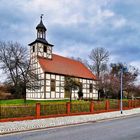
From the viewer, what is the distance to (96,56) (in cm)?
5662

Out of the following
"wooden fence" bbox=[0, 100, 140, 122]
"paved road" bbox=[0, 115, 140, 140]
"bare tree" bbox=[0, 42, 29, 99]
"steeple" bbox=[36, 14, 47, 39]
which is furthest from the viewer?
"steeple" bbox=[36, 14, 47, 39]

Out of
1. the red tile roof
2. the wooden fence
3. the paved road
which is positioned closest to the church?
the red tile roof

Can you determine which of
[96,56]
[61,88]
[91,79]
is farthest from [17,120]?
[96,56]

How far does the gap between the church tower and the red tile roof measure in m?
1.03

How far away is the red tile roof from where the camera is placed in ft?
129

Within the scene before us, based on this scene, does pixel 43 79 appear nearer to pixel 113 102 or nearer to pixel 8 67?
pixel 8 67

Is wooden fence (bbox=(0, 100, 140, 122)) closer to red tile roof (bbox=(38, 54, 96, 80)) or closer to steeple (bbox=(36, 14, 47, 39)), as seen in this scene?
red tile roof (bbox=(38, 54, 96, 80))

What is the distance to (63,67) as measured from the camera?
42.7 metres

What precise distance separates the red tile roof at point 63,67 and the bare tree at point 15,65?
4.11 metres

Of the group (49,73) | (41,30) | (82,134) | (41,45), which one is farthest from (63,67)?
(82,134)

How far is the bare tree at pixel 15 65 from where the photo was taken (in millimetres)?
31625

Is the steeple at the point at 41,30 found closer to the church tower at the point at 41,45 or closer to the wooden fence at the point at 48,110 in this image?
the church tower at the point at 41,45

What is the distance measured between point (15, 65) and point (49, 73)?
661cm

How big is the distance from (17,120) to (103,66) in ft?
143
